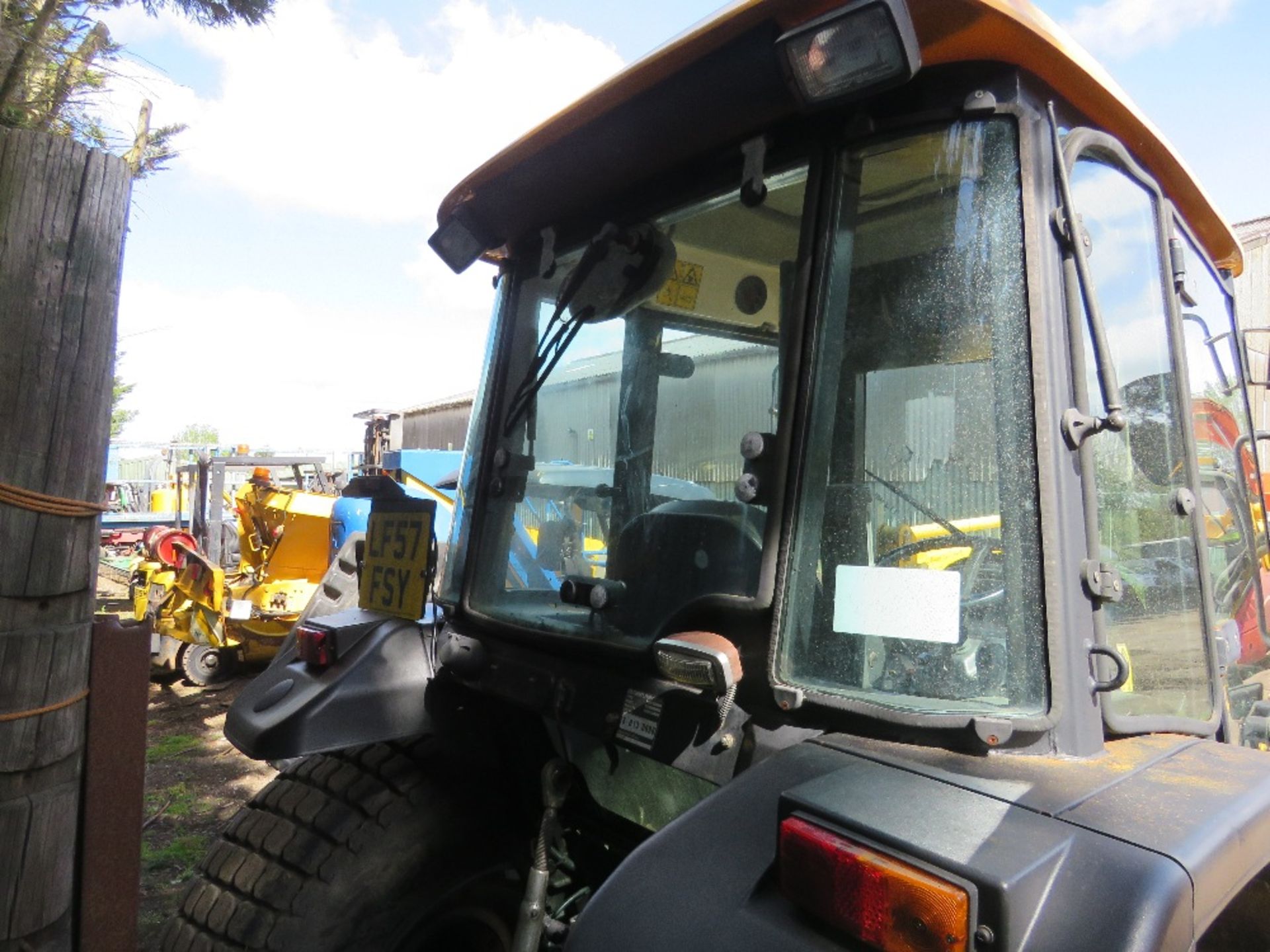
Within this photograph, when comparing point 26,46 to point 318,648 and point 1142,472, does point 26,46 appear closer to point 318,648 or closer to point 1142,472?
point 318,648

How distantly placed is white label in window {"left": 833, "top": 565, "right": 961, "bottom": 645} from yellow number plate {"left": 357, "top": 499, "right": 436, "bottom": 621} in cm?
110

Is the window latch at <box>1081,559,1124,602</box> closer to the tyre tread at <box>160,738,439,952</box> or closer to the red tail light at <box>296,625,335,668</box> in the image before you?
the tyre tread at <box>160,738,439,952</box>

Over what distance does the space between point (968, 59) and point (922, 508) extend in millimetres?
716

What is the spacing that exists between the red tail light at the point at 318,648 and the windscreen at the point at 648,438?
34 cm

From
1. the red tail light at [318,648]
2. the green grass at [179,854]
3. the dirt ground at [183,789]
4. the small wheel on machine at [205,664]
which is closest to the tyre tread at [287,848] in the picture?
the red tail light at [318,648]

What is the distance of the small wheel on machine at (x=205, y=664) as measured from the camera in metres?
7.70

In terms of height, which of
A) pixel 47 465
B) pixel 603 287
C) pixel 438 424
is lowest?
pixel 47 465

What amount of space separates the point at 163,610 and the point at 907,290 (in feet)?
26.1

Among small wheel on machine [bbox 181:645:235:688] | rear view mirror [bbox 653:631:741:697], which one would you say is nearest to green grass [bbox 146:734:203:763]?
small wheel on machine [bbox 181:645:235:688]

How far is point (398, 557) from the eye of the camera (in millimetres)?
2322

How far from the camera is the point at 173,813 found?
4.70 m

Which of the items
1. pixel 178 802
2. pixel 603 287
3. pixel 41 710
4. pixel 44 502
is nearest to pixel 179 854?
pixel 178 802

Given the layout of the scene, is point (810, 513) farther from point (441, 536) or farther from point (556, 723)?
point (441, 536)

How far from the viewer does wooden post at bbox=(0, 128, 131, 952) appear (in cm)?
151
